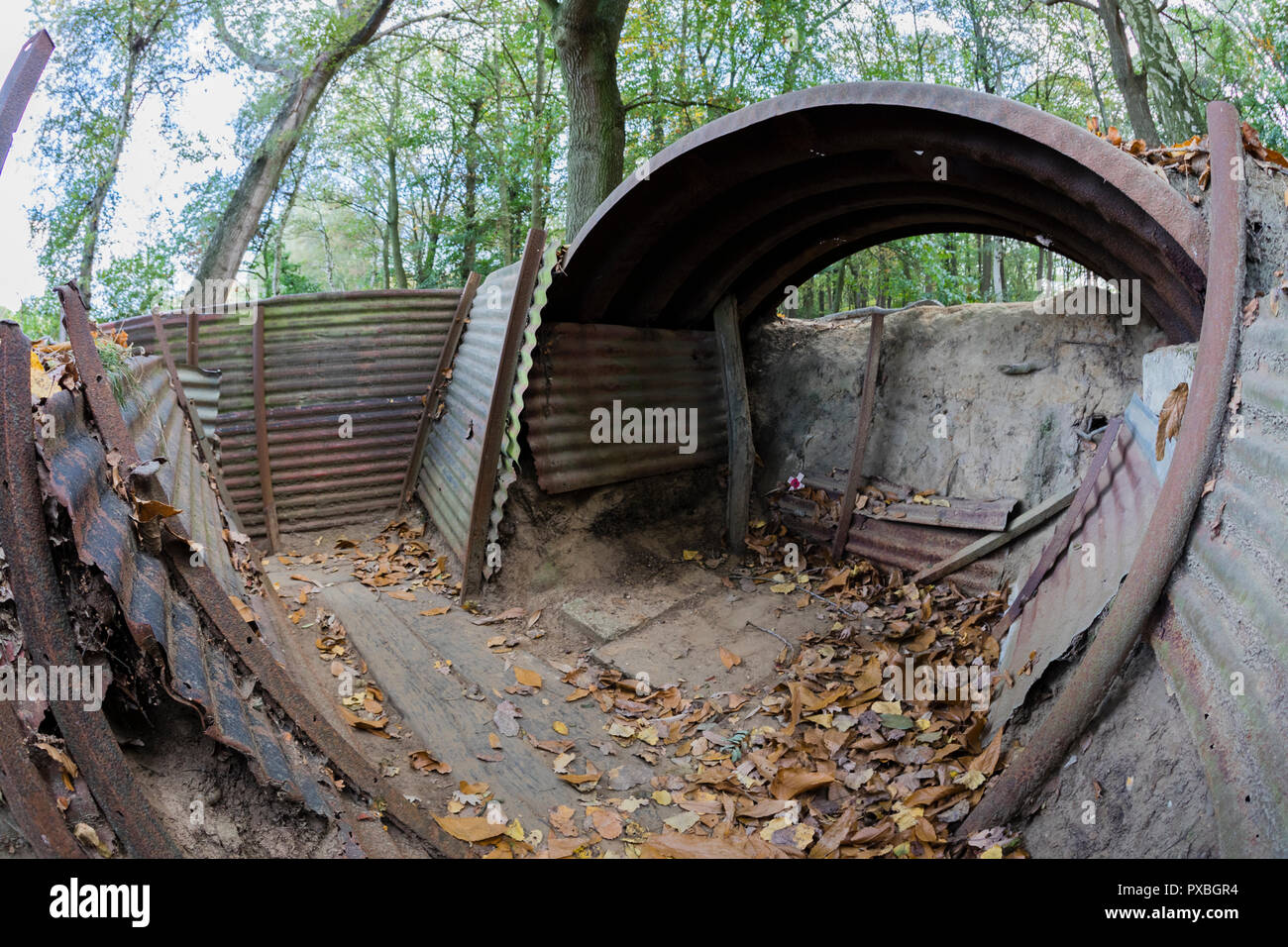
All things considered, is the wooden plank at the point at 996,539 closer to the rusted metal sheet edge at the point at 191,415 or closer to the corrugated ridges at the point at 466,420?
the corrugated ridges at the point at 466,420

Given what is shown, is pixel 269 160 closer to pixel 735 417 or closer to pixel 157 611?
pixel 735 417

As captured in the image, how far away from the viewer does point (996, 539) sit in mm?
5375

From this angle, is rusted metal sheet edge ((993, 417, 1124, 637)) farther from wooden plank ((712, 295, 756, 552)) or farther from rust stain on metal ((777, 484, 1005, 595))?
wooden plank ((712, 295, 756, 552))

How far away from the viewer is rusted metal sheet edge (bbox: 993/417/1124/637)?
14.1ft

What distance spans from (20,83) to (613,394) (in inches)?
180

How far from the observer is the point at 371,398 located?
7781mm

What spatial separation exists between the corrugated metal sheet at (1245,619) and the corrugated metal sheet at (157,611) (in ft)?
8.65

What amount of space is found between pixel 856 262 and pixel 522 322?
15.0 metres

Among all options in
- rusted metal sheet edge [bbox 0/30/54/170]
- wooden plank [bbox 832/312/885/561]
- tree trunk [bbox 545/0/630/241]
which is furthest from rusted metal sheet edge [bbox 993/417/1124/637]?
tree trunk [bbox 545/0/630/241]

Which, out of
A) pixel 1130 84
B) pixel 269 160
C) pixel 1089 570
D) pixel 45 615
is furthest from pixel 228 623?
pixel 269 160

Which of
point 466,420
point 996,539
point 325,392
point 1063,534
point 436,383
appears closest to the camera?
point 1063,534

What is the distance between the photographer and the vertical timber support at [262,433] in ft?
23.6

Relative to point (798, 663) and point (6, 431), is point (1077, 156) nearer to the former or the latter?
point (798, 663)

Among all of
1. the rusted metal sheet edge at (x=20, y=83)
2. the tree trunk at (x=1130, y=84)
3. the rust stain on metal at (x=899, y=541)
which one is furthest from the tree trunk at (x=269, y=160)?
the rusted metal sheet edge at (x=20, y=83)
